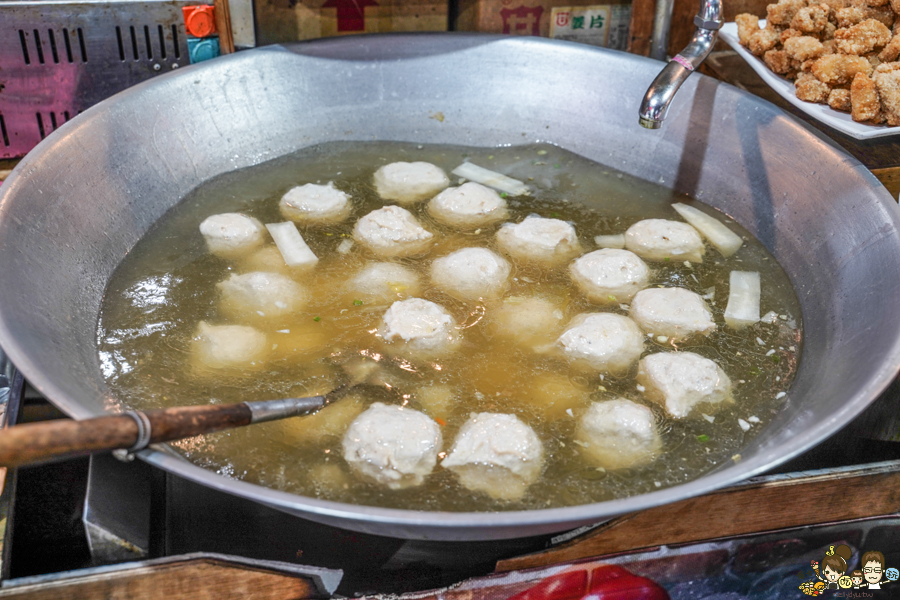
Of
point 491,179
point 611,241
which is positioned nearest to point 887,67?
point 611,241

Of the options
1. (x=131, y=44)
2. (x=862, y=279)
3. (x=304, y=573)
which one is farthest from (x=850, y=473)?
(x=131, y=44)

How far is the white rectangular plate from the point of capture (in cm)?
251

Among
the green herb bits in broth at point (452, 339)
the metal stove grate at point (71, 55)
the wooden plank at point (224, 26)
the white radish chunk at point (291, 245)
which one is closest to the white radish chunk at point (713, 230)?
the green herb bits in broth at point (452, 339)

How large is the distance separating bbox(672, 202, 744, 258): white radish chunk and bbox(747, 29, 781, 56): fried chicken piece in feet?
2.47

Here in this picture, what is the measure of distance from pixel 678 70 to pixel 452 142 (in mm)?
1225

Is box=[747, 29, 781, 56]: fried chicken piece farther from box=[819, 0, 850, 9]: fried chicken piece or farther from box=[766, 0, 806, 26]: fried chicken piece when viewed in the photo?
box=[819, 0, 850, 9]: fried chicken piece

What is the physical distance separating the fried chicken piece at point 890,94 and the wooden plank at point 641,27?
1.42m

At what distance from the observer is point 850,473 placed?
2.11 meters

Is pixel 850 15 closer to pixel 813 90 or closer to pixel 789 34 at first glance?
pixel 789 34

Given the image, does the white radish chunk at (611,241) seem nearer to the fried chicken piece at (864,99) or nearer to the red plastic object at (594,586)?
the fried chicken piece at (864,99)

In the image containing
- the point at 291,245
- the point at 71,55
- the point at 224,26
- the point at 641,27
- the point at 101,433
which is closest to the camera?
the point at 101,433

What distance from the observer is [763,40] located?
296 centimetres

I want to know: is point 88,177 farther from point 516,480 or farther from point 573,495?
point 573,495

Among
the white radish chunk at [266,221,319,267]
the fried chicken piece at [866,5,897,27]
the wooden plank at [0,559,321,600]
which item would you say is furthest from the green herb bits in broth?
the fried chicken piece at [866,5,897,27]
